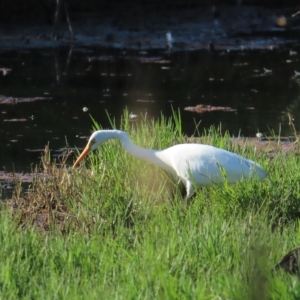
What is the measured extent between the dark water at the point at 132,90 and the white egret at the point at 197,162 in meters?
2.30

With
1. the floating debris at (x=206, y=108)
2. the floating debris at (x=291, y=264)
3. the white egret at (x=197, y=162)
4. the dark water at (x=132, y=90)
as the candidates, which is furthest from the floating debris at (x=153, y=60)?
the floating debris at (x=291, y=264)

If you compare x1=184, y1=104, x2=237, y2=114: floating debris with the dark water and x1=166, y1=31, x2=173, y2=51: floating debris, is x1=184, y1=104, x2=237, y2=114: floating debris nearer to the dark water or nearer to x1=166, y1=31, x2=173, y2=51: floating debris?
the dark water

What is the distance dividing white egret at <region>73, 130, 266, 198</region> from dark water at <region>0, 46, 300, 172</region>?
90.6 inches

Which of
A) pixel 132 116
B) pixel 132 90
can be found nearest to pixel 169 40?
pixel 132 90

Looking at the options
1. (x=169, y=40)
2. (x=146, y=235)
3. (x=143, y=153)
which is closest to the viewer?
(x=146, y=235)

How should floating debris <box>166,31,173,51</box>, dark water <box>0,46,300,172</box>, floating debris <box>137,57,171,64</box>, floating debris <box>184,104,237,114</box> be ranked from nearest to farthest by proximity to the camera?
dark water <box>0,46,300,172</box>, floating debris <box>184,104,237,114</box>, floating debris <box>137,57,171,64</box>, floating debris <box>166,31,173,51</box>

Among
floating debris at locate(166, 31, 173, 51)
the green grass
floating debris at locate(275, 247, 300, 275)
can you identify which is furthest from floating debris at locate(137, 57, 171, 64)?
floating debris at locate(275, 247, 300, 275)

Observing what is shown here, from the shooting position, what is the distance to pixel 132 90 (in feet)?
40.6

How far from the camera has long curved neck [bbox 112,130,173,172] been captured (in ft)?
18.3

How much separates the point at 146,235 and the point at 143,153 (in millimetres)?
1353

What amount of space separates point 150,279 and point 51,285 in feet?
1.40

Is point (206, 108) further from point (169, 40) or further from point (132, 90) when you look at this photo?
point (169, 40)

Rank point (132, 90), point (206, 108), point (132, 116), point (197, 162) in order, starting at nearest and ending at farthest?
point (197, 162), point (132, 116), point (206, 108), point (132, 90)

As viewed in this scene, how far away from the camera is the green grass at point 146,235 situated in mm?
3629
